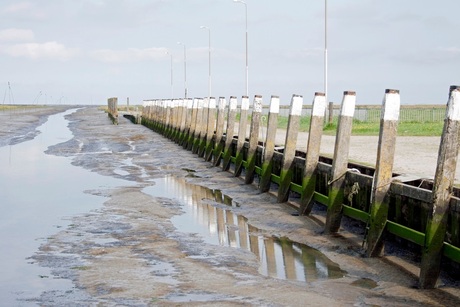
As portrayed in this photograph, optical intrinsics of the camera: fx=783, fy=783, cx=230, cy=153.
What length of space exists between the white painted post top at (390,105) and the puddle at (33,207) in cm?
484

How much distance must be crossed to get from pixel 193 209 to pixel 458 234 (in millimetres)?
7297

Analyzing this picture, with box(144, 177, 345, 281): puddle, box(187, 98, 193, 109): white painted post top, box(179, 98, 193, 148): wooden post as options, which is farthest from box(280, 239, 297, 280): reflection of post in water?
box(187, 98, 193, 109): white painted post top

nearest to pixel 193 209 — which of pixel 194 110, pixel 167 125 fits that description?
pixel 194 110

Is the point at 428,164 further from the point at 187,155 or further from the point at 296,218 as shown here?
the point at 187,155

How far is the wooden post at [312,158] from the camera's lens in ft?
47.5

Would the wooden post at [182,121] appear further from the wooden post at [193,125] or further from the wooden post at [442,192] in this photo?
the wooden post at [442,192]

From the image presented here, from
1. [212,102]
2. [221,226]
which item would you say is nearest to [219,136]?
[212,102]

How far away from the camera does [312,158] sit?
14562mm

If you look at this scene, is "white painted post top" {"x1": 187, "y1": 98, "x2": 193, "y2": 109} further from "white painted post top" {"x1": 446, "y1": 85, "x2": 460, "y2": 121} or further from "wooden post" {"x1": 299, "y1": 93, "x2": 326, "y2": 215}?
"white painted post top" {"x1": 446, "y1": 85, "x2": 460, "y2": 121}

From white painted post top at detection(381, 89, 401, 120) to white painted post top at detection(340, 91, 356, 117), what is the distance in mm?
1572

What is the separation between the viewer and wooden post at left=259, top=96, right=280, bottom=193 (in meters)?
18.1

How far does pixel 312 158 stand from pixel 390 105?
152 inches

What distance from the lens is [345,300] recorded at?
28.0 ft

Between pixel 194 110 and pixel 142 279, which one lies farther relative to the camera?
pixel 194 110
